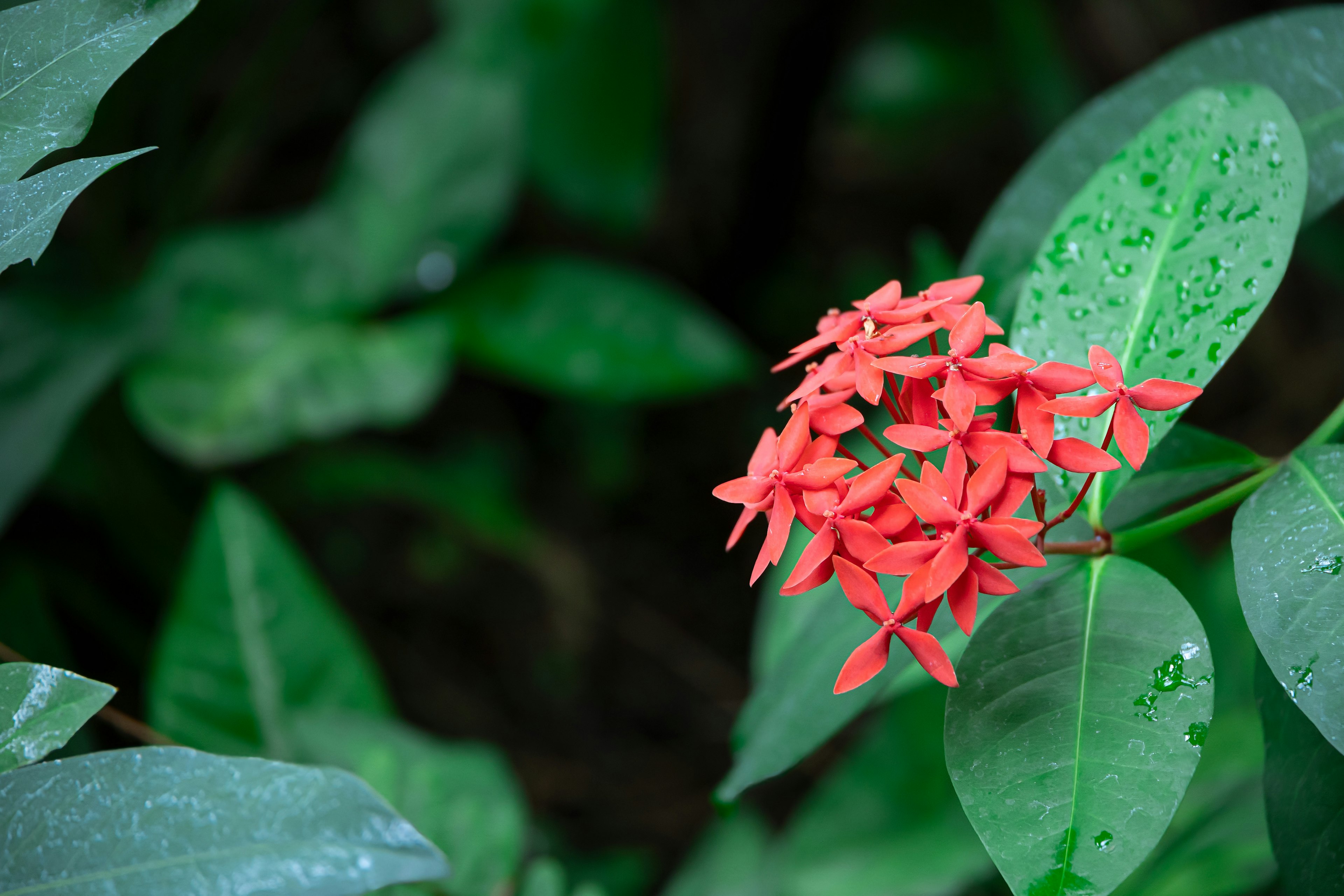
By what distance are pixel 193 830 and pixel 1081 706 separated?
0.52 meters

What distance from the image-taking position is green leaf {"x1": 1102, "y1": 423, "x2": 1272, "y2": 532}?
2.27 ft

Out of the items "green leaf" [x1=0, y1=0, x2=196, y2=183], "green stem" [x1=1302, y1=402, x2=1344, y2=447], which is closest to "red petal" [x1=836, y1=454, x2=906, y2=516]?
"green stem" [x1=1302, y1=402, x2=1344, y2=447]

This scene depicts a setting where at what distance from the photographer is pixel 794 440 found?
58 centimetres

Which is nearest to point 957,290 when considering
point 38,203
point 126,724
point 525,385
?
point 38,203

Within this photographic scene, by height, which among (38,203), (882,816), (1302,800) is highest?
(38,203)

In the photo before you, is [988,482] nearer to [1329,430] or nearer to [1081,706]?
[1081,706]

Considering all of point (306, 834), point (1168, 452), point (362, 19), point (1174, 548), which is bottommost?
point (1174, 548)

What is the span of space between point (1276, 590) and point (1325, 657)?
5cm

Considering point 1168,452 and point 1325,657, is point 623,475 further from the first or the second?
point 1325,657

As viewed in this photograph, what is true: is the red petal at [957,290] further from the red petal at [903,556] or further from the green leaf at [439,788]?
the green leaf at [439,788]

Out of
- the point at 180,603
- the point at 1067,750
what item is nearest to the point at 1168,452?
the point at 1067,750

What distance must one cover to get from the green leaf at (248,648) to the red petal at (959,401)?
968 mm

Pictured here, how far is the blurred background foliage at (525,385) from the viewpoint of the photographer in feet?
4.12

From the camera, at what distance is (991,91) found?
2.47 metres
